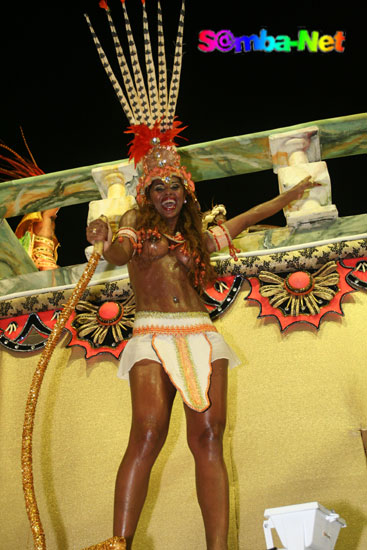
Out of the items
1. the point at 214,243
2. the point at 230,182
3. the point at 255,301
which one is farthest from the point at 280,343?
the point at 230,182

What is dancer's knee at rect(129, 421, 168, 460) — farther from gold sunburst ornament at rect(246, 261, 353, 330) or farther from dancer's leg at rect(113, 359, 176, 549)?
gold sunburst ornament at rect(246, 261, 353, 330)

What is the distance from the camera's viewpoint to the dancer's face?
3166 millimetres

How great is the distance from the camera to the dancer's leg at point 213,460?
8.39 feet

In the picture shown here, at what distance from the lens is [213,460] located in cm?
268

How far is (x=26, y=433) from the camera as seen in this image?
2547 millimetres

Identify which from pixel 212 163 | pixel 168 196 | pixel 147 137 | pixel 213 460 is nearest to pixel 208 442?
pixel 213 460

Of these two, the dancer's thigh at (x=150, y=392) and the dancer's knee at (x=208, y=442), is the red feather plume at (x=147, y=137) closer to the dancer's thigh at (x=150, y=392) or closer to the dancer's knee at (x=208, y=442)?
the dancer's thigh at (x=150, y=392)

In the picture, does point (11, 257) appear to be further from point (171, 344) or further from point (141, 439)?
point (141, 439)

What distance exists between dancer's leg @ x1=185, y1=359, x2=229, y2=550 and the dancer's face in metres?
0.77

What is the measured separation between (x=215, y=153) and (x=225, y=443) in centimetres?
168

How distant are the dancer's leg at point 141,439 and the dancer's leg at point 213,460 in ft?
0.48

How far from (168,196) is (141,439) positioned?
45.7 inches

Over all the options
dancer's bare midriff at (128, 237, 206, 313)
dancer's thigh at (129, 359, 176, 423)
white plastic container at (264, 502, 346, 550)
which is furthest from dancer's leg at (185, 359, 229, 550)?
white plastic container at (264, 502, 346, 550)

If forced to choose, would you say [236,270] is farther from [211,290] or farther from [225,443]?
[225,443]
